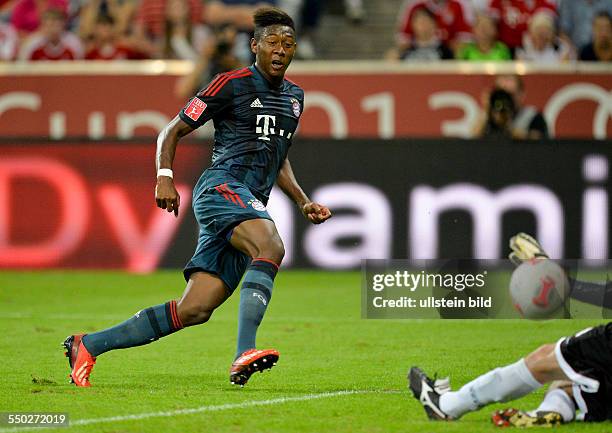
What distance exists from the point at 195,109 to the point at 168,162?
1.23ft

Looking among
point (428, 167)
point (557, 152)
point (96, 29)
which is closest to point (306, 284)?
point (428, 167)

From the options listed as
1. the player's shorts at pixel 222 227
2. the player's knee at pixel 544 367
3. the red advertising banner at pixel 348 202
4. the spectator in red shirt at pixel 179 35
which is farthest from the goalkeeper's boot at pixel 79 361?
the spectator in red shirt at pixel 179 35

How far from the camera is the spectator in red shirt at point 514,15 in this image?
17656 millimetres

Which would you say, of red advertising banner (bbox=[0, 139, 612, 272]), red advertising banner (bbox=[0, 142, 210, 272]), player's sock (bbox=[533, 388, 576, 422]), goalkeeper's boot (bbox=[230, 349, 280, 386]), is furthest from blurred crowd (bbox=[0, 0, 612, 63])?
player's sock (bbox=[533, 388, 576, 422])

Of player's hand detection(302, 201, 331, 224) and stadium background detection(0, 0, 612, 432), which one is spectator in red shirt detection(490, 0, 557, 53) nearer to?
stadium background detection(0, 0, 612, 432)

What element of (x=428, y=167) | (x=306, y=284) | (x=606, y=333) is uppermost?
(x=606, y=333)

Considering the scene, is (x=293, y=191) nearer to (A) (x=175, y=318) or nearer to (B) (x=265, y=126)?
(B) (x=265, y=126)

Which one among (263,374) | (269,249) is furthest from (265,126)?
(263,374)

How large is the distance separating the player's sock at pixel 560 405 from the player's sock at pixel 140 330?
2.25m

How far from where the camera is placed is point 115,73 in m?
17.1

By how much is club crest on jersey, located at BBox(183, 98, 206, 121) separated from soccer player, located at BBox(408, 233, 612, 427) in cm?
219

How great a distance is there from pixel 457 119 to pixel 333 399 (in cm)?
976

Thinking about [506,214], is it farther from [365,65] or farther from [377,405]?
[377,405]

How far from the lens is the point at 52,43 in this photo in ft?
57.8
